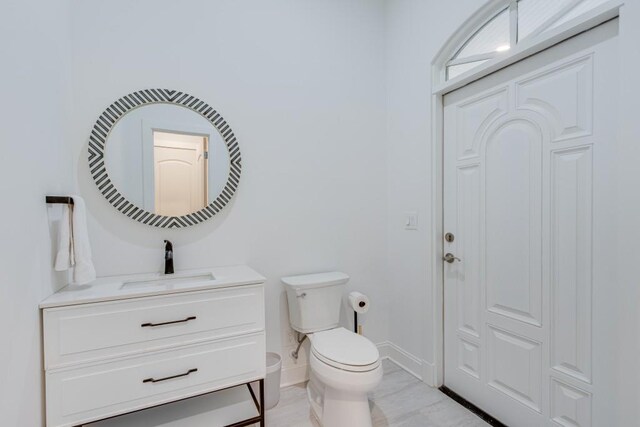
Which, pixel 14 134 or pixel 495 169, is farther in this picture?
pixel 495 169

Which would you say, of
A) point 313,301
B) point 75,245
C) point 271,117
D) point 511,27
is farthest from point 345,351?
point 511,27

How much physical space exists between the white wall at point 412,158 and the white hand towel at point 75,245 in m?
1.88

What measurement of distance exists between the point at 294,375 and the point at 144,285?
1.17m

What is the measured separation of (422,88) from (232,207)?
1493 millimetres

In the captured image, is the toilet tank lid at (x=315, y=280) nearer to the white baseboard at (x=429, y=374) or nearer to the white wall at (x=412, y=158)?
the white wall at (x=412, y=158)

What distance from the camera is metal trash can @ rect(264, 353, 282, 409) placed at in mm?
1827

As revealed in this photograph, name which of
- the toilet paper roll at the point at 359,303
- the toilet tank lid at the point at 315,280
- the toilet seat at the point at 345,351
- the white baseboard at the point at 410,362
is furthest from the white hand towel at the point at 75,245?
the white baseboard at the point at 410,362

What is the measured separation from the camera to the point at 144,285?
1.54 metres

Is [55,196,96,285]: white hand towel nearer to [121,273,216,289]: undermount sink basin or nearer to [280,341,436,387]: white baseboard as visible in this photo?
[121,273,216,289]: undermount sink basin

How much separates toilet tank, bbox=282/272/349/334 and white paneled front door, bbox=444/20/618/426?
0.75m

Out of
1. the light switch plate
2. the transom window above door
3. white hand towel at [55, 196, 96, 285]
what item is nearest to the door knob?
the light switch plate

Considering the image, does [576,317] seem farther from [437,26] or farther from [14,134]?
[14,134]

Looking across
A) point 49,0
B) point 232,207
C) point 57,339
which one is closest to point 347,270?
point 232,207

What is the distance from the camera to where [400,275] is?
235 centimetres
